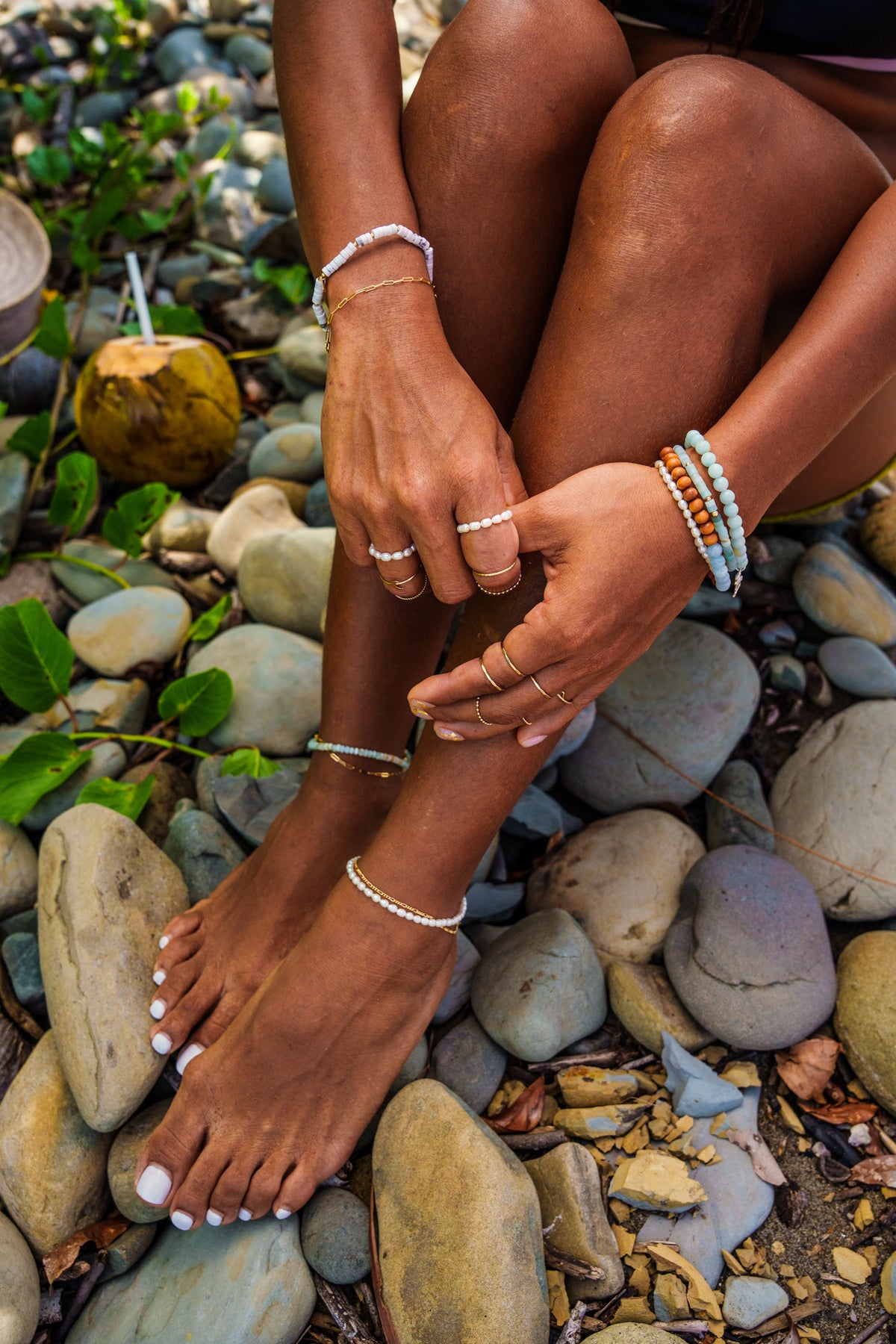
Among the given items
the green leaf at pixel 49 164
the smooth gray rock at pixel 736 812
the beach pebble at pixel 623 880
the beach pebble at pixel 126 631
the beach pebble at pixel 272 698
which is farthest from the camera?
the green leaf at pixel 49 164

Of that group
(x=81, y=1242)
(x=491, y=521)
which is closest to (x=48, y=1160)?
(x=81, y=1242)

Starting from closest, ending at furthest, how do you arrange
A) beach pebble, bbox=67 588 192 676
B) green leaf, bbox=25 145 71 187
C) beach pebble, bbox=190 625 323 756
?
beach pebble, bbox=190 625 323 756 < beach pebble, bbox=67 588 192 676 < green leaf, bbox=25 145 71 187

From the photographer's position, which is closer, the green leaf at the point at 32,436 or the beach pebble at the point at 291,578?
the beach pebble at the point at 291,578

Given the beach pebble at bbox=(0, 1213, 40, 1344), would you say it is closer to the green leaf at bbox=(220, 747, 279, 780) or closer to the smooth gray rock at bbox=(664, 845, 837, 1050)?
the green leaf at bbox=(220, 747, 279, 780)

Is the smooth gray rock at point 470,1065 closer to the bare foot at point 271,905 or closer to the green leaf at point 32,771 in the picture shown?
the bare foot at point 271,905

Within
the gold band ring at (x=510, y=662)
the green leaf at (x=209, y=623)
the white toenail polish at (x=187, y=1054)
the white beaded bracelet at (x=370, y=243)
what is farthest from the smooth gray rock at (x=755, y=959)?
the green leaf at (x=209, y=623)

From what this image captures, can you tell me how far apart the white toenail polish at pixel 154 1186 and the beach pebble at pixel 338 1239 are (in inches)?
7.5

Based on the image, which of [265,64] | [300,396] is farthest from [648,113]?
[265,64]

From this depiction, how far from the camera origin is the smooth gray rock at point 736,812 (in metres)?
1.63

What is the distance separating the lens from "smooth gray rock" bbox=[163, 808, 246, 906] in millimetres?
1572

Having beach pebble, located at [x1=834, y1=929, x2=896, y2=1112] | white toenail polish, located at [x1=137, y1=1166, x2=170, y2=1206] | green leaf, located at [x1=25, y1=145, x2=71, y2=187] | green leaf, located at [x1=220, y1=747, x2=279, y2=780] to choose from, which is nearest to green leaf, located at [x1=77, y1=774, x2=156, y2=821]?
green leaf, located at [x1=220, y1=747, x2=279, y2=780]

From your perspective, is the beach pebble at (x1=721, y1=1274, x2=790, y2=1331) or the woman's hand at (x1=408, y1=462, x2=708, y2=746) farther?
the beach pebble at (x1=721, y1=1274, x2=790, y2=1331)

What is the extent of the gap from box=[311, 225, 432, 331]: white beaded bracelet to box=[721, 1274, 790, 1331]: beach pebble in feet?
4.32

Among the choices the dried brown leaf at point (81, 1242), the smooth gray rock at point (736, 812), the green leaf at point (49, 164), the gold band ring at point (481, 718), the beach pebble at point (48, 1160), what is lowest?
Result: the dried brown leaf at point (81, 1242)
